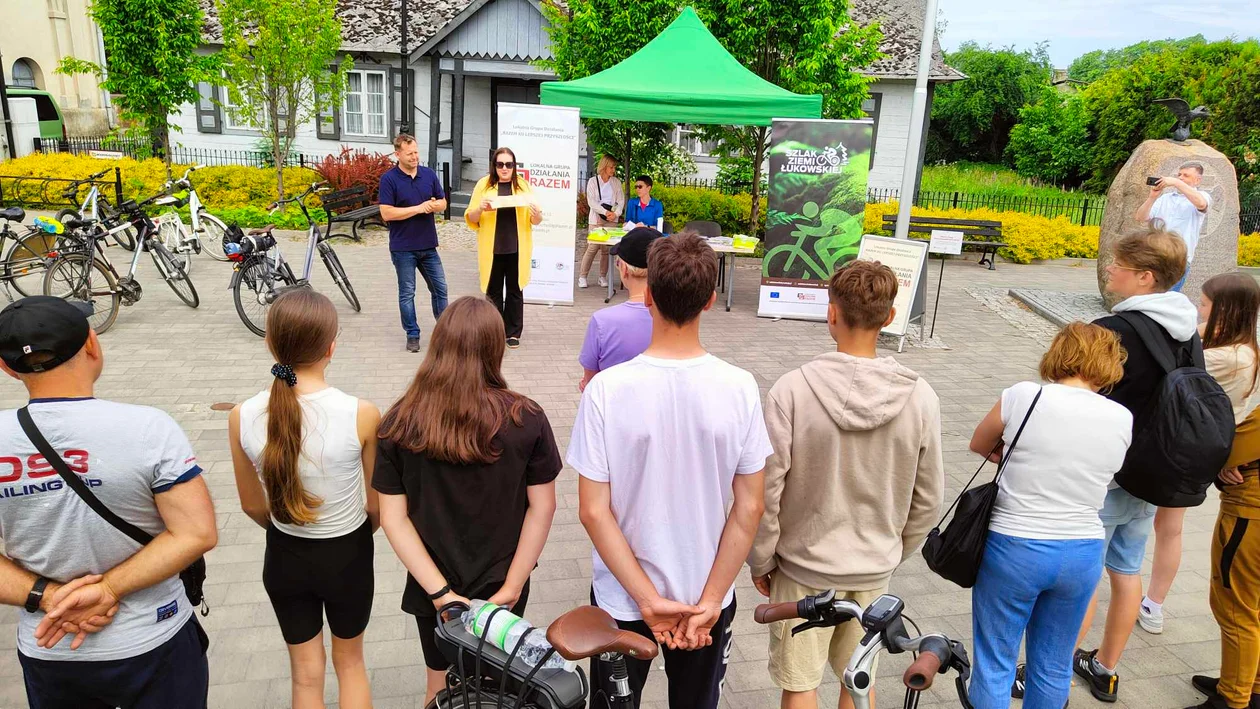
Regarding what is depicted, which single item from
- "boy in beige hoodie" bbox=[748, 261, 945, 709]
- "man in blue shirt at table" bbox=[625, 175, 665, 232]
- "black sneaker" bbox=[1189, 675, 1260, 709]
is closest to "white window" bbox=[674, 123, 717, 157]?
"man in blue shirt at table" bbox=[625, 175, 665, 232]

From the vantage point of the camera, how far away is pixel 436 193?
762 centimetres

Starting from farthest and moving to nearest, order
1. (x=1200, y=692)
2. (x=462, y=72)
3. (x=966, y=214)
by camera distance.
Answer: (x=462, y=72), (x=966, y=214), (x=1200, y=692)

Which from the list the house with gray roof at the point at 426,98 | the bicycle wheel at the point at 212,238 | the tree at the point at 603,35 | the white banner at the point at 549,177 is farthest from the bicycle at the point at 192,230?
the house with gray roof at the point at 426,98

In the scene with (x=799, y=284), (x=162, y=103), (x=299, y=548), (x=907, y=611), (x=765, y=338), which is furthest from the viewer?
(x=162, y=103)

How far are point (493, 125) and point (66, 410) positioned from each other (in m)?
18.6

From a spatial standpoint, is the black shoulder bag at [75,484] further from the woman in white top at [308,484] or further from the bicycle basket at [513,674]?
the bicycle basket at [513,674]

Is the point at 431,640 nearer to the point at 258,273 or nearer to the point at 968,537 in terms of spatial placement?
the point at 968,537

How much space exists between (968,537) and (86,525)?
2.64 metres

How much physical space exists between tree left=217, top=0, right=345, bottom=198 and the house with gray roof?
345 centimetres

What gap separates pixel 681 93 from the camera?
961cm

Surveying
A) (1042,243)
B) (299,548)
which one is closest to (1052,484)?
(299,548)

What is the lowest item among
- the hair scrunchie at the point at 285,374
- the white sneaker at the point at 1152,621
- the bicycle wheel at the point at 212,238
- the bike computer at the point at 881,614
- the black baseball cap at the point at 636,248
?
the white sneaker at the point at 1152,621

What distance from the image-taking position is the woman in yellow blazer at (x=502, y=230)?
757 cm

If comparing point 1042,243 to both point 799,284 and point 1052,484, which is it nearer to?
point 799,284
